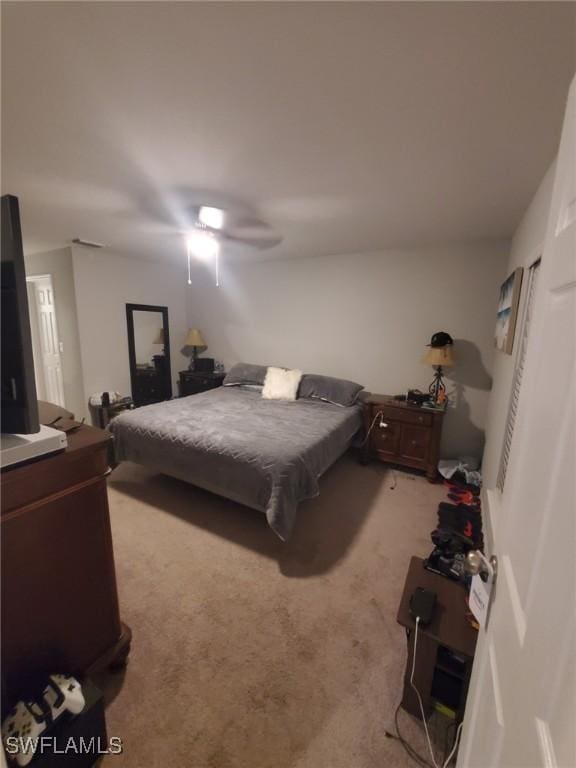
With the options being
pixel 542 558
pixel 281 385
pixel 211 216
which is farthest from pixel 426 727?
pixel 211 216

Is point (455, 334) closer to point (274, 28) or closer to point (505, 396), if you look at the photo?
point (505, 396)

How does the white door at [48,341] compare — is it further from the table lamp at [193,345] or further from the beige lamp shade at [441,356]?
the beige lamp shade at [441,356]

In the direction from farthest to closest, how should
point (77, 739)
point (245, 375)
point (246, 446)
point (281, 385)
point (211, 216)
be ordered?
1. point (245, 375)
2. point (281, 385)
3. point (211, 216)
4. point (246, 446)
5. point (77, 739)

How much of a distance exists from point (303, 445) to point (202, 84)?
Answer: 2017 millimetres

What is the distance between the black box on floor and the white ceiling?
210cm

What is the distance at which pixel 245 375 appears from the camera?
4.19 metres

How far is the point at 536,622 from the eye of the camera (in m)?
0.50

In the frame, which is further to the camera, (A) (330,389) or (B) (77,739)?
(A) (330,389)

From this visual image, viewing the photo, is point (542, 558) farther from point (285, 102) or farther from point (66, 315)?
point (66, 315)

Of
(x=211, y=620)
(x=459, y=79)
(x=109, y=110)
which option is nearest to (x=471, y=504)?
(x=211, y=620)

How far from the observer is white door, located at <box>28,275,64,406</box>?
13.3 feet

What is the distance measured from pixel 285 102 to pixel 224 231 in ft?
5.75

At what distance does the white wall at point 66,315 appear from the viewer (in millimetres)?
3691

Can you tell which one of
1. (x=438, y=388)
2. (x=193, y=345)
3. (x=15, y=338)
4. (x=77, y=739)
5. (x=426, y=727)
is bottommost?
(x=426, y=727)
